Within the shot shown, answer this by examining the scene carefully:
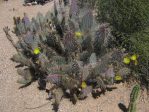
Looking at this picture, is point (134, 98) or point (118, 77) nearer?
point (134, 98)

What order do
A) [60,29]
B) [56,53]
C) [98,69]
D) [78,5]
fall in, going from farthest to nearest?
1. [78,5]
2. [60,29]
3. [56,53]
4. [98,69]

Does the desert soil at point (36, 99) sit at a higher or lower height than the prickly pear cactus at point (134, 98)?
lower

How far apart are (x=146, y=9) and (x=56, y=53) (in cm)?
119

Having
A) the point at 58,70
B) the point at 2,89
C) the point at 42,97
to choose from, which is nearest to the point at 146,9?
the point at 58,70

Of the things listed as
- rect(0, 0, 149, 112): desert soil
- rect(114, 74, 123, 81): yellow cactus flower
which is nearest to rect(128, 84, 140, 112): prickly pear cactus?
rect(0, 0, 149, 112): desert soil

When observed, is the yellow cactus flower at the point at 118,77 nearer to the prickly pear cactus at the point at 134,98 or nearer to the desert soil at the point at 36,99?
the desert soil at the point at 36,99

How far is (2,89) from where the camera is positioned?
14.4 ft

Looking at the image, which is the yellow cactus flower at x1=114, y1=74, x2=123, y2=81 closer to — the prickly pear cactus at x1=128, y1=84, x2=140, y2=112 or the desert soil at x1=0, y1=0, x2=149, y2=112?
the desert soil at x1=0, y1=0, x2=149, y2=112

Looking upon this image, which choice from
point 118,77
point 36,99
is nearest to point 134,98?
point 118,77

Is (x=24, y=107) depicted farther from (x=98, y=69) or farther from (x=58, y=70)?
(x=98, y=69)

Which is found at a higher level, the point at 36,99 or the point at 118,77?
the point at 118,77

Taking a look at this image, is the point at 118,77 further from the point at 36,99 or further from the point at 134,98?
the point at 36,99

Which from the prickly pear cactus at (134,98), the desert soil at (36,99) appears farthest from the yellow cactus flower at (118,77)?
the prickly pear cactus at (134,98)

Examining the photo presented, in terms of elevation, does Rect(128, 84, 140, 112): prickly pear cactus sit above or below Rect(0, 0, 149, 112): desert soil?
above
